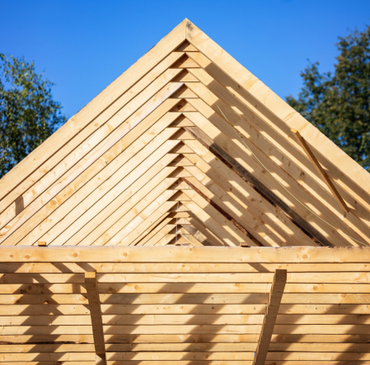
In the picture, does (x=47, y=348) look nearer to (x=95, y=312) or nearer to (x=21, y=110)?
(x=95, y=312)

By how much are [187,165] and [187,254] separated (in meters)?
1.94

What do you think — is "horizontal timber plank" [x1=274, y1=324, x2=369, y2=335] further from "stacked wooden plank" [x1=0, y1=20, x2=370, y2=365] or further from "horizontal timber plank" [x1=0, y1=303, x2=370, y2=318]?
"horizontal timber plank" [x1=0, y1=303, x2=370, y2=318]

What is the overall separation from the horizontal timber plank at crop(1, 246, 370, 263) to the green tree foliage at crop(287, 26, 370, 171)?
14777 mm

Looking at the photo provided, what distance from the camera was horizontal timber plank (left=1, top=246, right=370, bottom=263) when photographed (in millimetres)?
3043

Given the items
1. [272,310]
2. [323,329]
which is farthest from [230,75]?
[323,329]

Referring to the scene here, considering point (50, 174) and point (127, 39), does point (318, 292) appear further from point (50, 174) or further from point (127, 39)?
point (127, 39)

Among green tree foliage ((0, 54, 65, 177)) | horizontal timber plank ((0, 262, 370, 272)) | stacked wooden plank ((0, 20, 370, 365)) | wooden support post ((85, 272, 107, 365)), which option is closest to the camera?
wooden support post ((85, 272, 107, 365))

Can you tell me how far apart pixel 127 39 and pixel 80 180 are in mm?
21252

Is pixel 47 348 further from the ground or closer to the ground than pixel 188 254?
further from the ground

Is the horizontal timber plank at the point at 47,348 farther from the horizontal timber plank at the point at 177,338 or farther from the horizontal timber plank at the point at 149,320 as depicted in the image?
the horizontal timber plank at the point at 149,320

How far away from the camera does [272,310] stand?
11.1ft

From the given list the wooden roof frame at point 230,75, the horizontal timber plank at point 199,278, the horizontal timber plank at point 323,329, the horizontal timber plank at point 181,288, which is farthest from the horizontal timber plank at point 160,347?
the wooden roof frame at point 230,75

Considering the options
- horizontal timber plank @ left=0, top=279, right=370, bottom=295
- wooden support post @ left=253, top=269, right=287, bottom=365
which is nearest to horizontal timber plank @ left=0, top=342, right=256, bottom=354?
wooden support post @ left=253, top=269, right=287, bottom=365

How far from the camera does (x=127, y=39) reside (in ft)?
76.8
